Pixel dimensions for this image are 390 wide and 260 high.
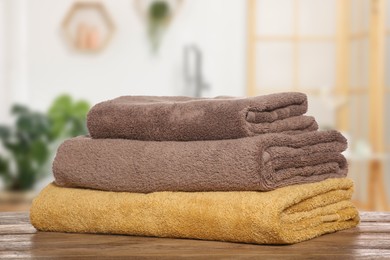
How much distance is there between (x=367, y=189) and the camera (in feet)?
15.7

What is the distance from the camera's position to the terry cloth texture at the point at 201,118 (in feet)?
3.64

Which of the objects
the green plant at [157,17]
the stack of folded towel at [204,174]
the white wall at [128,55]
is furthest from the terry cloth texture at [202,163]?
the green plant at [157,17]

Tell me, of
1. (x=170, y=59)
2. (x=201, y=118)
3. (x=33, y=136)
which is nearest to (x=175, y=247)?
(x=201, y=118)

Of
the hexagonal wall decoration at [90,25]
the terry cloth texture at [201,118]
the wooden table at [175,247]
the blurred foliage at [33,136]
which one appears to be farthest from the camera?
the hexagonal wall decoration at [90,25]

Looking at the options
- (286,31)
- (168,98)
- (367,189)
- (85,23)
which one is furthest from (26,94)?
(168,98)

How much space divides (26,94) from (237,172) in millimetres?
4005

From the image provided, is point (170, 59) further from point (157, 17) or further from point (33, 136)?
point (33, 136)

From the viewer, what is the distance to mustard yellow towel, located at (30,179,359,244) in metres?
1.06

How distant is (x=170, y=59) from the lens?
16.1ft

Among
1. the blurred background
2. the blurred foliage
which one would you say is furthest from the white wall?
the blurred foliage

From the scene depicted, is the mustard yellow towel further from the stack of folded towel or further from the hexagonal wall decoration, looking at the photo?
the hexagonal wall decoration

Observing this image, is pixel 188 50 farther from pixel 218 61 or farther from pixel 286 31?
pixel 286 31

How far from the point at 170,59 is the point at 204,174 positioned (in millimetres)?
3848

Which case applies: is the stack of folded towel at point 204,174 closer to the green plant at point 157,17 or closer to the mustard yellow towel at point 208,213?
the mustard yellow towel at point 208,213
